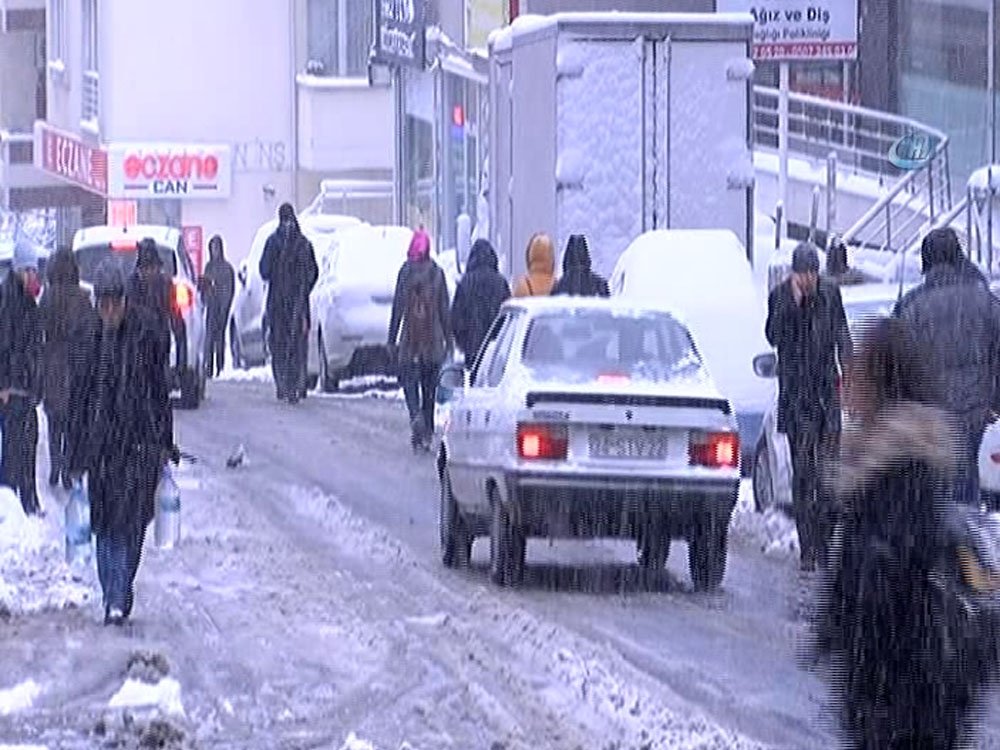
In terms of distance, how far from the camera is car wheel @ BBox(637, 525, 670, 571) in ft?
47.0

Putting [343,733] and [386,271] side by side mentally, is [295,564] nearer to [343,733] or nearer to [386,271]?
[343,733]

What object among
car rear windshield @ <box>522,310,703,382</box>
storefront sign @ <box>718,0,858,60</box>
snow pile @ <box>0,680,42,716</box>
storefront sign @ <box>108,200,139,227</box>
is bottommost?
snow pile @ <box>0,680,42,716</box>

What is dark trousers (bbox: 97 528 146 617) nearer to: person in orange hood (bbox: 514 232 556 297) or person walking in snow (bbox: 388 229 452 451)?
person in orange hood (bbox: 514 232 556 297)

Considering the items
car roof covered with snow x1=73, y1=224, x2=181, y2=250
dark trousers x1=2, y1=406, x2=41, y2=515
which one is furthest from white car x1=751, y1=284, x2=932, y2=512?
car roof covered with snow x1=73, y1=224, x2=181, y2=250

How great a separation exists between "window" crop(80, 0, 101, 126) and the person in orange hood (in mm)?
30634

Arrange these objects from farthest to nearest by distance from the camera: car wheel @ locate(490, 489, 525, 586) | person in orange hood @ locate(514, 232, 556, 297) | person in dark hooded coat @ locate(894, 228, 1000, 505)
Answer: person in orange hood @ locate(514, 232, 556, 297) < car wheel @ locate(490, 489, 525, 586) < person in dark hooded coat @ locate(894, 228, 1000, 505)

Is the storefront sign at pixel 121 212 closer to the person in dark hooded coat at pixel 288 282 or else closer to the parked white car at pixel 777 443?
the person in dark hooded coat at pixel 288 282

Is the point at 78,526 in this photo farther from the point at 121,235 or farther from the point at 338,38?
the point at 338,38

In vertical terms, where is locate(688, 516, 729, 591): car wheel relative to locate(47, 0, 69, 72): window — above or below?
below

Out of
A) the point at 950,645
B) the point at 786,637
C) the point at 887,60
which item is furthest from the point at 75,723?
the point at 887,60

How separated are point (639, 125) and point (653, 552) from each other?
910cm

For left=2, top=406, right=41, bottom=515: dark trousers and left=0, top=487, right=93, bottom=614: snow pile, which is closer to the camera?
left=0, top=487, right=93, bottom=614: snow pile

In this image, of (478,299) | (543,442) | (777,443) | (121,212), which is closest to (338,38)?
(121,212)

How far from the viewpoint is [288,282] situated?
25250 mm
